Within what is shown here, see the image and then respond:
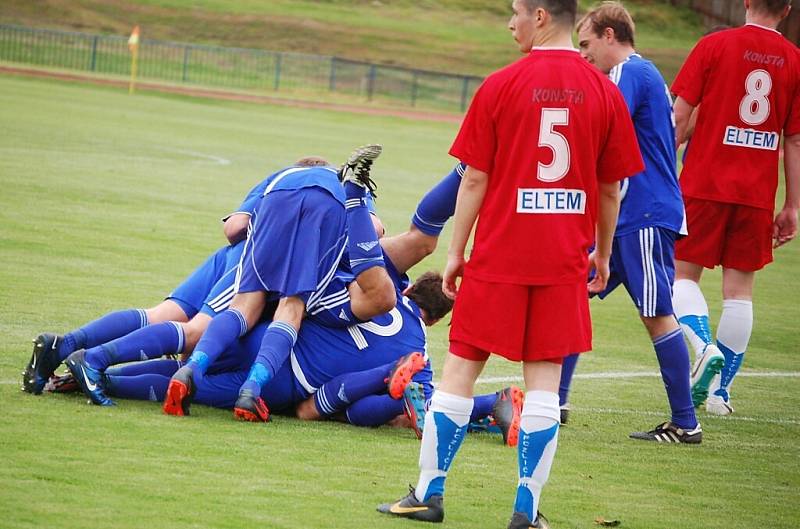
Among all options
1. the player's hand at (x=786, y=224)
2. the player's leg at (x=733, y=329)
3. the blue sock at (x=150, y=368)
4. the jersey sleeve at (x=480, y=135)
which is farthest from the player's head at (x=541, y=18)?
the player's leg at (x=733, y=329)

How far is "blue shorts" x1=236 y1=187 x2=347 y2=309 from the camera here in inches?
275

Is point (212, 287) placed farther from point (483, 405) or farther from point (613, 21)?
point (613, 21)

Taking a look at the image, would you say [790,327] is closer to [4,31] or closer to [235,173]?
[235,173]

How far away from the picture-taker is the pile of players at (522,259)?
5070 mm

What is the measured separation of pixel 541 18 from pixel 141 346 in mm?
2908

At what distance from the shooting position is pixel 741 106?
26.0 feet

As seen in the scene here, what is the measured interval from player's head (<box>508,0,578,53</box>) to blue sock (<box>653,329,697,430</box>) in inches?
101

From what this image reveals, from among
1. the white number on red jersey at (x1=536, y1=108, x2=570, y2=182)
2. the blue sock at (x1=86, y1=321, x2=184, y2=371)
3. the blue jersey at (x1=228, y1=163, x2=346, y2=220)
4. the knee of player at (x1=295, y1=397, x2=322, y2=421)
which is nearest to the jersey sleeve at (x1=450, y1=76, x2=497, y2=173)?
the white number on red jersey at (x1=536, y1=108, x2=570, y2=182)

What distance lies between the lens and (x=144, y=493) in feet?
16.7

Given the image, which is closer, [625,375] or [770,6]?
[770,6]

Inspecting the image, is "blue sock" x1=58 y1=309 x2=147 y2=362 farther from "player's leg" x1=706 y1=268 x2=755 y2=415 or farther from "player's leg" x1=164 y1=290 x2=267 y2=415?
"player's leg" x1=706 y1=268 x2=755 y2=415

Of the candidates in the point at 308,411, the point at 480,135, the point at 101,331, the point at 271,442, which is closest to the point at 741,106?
the point at 308,411

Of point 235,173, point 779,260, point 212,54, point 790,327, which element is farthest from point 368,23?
point 790,327

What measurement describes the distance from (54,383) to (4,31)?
4201 centimetres
